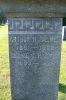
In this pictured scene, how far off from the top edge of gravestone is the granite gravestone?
0.17 metres

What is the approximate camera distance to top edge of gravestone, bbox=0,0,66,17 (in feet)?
13.8

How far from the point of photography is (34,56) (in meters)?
4.64

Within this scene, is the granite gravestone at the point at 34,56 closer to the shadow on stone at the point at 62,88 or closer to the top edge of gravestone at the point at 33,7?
the top edge of gravestone at the point at 33,7

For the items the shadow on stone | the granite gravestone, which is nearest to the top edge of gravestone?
the granite gravestone

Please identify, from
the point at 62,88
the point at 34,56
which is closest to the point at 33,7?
the point at 34,56

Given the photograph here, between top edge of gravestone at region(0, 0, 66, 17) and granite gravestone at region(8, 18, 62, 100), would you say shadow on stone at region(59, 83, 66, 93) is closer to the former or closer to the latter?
granite gravestone at region(8, 18, 62, 100)

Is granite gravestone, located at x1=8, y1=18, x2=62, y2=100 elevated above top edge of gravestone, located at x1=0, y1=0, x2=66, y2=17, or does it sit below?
below

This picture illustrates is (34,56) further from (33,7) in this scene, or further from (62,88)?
(62,88)

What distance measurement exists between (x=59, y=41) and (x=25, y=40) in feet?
2.00

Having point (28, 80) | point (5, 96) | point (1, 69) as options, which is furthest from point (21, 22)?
point (1, 69)

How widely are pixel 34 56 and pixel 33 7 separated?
3.05 feet

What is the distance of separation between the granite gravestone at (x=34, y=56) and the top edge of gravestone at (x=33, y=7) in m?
0.17

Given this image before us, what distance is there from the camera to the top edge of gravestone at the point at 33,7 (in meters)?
4.19

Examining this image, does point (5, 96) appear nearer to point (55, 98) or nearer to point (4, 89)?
point (4, 89)
